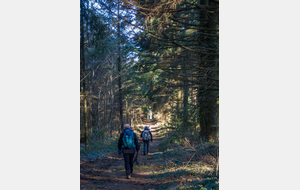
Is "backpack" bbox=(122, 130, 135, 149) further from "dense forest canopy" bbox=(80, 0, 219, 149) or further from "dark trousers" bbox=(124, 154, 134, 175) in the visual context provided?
"dense forest canopy" bbox=(80, 0, 219, 149)

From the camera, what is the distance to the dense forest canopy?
5.59m

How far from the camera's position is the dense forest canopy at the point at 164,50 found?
559 cm

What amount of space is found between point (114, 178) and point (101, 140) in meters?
8.35

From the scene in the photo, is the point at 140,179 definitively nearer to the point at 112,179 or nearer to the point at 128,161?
the point at 128,161

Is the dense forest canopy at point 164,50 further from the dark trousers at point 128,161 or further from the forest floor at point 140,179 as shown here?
the dark trousers at point 128,161

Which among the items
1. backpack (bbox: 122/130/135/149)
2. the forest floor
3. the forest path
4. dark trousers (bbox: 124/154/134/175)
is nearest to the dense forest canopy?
the forest floor

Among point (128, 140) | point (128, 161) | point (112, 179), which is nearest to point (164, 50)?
point (128, 140)

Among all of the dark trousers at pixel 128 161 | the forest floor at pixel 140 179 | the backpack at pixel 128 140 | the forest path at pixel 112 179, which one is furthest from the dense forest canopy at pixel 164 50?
the dark trousers at pixel 128 161

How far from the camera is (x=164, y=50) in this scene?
10344 millimetres

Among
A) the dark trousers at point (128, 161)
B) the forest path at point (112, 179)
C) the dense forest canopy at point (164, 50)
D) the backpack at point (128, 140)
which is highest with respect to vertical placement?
the dense forest canopy at point (164, 50)

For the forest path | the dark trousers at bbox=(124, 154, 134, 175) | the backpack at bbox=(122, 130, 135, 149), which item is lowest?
the forest path
